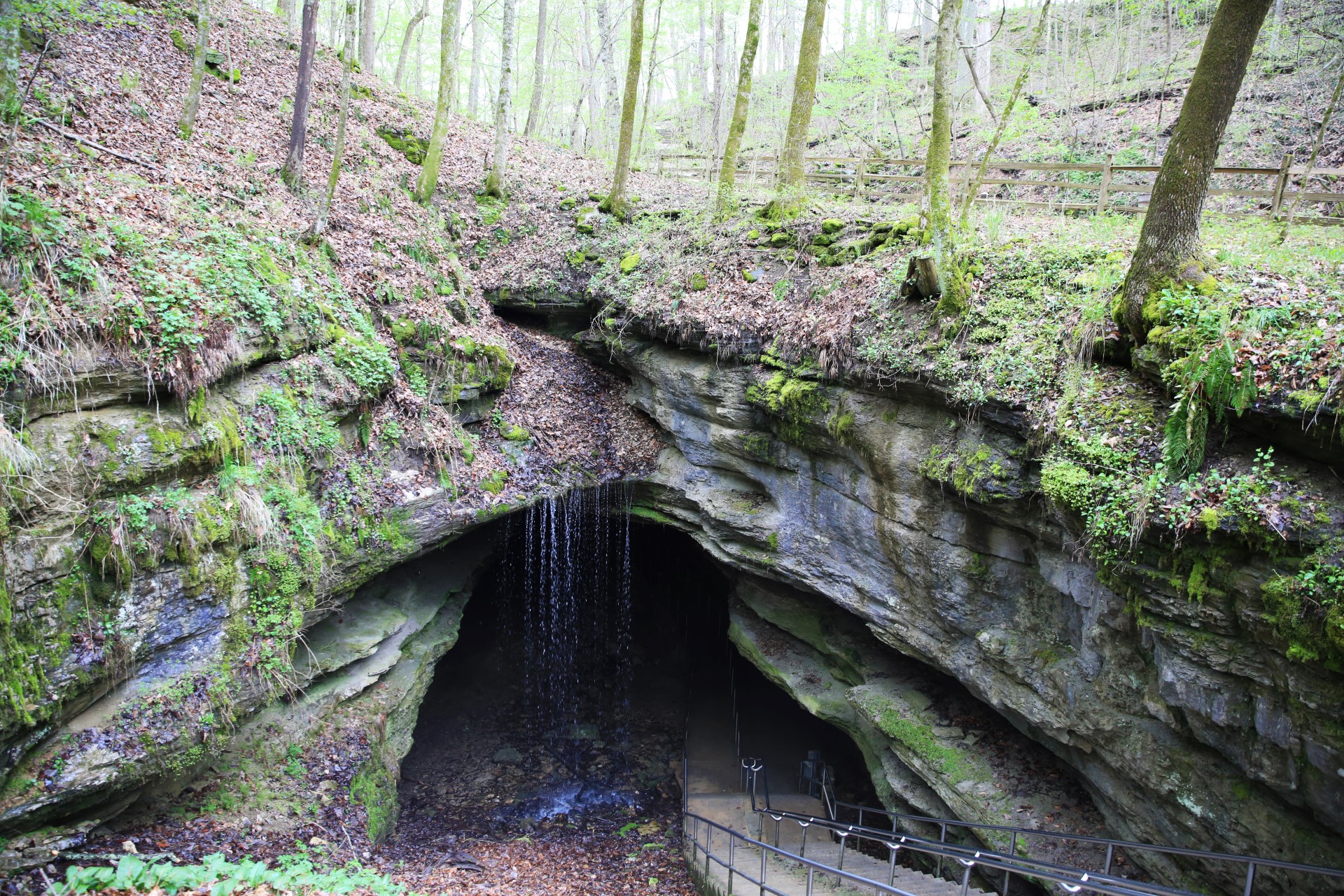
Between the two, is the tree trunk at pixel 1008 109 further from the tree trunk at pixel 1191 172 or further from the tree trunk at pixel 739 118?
the tree trunk at pixel 739 118

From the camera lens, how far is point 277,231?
9859 mm

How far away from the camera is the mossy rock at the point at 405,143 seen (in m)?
15.4

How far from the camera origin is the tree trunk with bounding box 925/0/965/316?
8367mm

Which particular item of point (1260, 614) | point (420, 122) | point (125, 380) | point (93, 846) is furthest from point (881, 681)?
point (420, 122)

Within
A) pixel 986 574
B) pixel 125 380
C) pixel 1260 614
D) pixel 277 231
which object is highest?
pixel 277 231

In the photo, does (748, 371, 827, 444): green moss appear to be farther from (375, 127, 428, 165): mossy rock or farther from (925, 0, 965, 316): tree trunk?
(375, 127, 428, 165): mossy rock

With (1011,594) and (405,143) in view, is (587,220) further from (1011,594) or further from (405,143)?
(1011,594)

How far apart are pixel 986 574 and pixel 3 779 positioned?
9.73 metres

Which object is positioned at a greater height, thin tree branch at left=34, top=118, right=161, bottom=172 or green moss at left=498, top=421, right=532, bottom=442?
thin tree branch at left=34, top=118, right=161, bottom=172

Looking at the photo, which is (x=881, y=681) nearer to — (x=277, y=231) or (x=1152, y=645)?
(x=1152, y=645)

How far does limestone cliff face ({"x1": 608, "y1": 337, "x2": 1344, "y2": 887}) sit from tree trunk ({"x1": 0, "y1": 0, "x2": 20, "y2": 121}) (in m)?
8.29

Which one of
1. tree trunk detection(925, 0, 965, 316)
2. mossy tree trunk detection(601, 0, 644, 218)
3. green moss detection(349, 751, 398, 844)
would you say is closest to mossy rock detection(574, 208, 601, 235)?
mossy tree trunk detection(601, 0, 644, 218)

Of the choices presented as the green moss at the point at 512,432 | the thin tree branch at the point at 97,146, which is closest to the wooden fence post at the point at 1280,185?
the green moss at the point at 512,432

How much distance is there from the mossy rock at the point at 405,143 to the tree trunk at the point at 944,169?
1136cm
